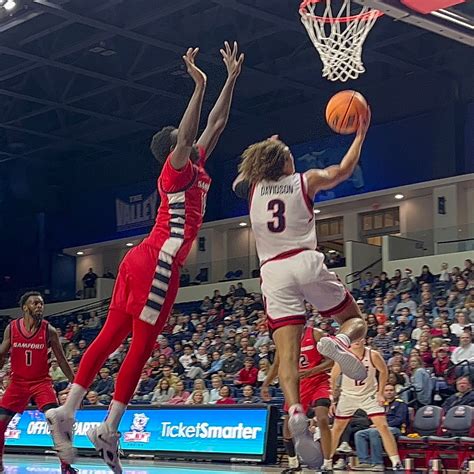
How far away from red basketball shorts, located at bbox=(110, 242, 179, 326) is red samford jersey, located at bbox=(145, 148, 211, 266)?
7 centimetres

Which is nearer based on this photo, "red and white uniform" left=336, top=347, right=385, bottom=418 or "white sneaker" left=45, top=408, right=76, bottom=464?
"white sneaker" left=45, top=408, right=76, bottom=464

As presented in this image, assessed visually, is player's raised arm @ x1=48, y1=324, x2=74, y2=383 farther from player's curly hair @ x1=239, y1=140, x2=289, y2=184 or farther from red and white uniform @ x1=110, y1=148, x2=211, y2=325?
player's curly hair @ x1=239, y1=140, x2=289, y2=184

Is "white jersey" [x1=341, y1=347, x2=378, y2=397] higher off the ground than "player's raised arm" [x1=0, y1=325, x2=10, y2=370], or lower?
lower

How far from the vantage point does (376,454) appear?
11.5 meters

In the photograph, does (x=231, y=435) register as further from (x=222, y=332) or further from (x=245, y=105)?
(x=245, y=105)

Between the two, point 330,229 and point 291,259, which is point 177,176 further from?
point 330,229

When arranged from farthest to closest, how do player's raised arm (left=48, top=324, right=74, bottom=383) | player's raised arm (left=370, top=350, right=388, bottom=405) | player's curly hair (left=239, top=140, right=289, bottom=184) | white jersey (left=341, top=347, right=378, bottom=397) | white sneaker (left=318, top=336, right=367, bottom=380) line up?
player's raised arm (left=370, top=350, right=388, bottom=405)
white jersey (left=341, top=347, right=378, bottom=397)
player's raised arm (left=48, top=324, right=74, bottom=383)
player's curly hair (left=239, top=140, right=289, bottom=184)
white sneaker (left=318, top=336, right=367, bottom=380)

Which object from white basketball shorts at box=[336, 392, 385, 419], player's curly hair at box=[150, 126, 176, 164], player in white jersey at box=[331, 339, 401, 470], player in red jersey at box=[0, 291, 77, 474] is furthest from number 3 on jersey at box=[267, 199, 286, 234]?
white basketball shorts at box=[336, 392, 385, 419]

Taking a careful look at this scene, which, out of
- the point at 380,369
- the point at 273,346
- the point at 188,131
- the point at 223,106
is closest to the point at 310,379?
the point at 380,369

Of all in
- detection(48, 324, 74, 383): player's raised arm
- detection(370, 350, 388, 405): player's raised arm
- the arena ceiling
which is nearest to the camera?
detection(48, 324, 74, 383): player's raised arm

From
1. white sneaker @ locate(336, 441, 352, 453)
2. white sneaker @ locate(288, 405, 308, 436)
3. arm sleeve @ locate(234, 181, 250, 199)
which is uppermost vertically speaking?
arm sleeve @ locate(234, 181, 250, 199)

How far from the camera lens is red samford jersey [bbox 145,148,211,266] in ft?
20.0

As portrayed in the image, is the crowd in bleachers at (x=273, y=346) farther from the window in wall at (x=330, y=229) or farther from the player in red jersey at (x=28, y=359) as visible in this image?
the player in red jersey at (x=28, y=359)

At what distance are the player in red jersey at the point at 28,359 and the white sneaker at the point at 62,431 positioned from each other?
2253mm
